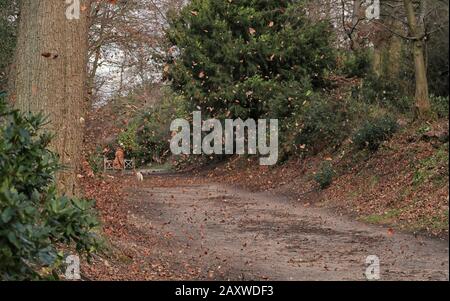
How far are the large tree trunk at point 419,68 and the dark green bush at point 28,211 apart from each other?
9.88 m

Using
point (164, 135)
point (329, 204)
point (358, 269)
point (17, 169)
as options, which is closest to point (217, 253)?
A: point (358, 269)

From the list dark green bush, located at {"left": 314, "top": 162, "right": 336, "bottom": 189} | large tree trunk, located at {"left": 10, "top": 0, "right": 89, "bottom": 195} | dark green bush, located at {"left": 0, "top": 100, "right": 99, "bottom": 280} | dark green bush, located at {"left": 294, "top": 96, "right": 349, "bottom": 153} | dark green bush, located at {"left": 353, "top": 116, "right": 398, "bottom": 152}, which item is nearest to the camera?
dark green bush, located at {"left": 0, "top": 100, "right": 99, "bottom": 280}

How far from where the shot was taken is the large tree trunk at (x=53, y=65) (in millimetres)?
8914

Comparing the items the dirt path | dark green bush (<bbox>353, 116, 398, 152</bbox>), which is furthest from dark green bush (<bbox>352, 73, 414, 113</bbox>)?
the dirt path

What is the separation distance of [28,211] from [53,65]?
169 inches

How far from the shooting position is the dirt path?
355 inches

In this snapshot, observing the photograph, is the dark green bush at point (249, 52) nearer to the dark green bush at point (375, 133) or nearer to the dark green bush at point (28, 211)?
the dark green bush at point (375, 133)

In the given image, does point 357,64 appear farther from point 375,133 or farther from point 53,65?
point 53,65

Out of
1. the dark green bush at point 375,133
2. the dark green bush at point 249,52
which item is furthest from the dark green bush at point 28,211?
the dark green bush at point 249,52

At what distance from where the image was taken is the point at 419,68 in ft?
52.5

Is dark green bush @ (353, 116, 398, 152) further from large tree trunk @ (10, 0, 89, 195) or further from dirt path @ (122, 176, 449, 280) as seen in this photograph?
large tree trunk @ (10, 0, 89, 195)

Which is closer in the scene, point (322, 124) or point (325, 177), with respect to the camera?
point (325, 177)

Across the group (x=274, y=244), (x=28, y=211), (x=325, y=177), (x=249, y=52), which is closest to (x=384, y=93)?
(x=325, y=177)

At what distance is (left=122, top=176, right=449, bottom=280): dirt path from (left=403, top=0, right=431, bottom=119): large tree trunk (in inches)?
124
